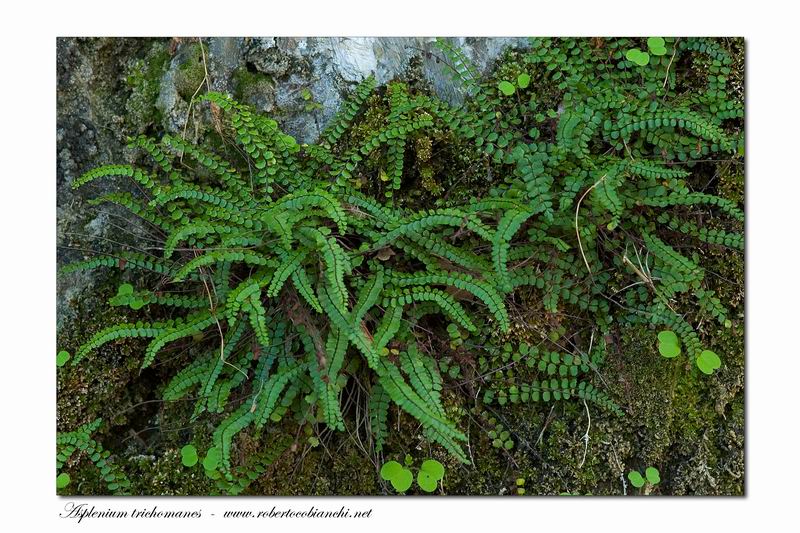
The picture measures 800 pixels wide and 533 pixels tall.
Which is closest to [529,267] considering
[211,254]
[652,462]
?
[652,462]

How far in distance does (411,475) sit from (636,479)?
1.24m

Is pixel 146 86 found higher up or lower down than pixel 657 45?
lower down

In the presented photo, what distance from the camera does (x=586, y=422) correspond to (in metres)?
3.50

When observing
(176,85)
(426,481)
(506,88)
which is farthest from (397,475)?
(176,85)

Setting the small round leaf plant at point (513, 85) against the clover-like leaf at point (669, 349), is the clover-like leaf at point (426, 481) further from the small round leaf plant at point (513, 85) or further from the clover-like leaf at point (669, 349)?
the small round leaf plant at point (513, 85)

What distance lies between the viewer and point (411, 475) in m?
3.33

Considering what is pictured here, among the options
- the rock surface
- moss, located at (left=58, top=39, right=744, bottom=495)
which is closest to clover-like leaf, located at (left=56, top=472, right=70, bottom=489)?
moss, located at (left=58, top=39, right=744, bottom=495)

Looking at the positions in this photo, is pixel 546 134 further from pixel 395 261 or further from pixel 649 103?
pixel 395 261

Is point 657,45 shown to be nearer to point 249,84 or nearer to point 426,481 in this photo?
point 249,84

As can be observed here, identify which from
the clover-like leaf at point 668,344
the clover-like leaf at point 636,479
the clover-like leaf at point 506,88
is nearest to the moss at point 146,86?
the clover-like leaf at point 506,88

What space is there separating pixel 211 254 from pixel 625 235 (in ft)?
7.09

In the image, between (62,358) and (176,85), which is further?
(176,85)

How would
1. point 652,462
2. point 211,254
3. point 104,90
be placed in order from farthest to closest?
point 104,90 < point 652,462 < point 211,254

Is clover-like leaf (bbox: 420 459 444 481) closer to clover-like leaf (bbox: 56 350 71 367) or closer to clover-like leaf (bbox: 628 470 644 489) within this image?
clover-like leaf (bbox: 628 470 644 489)
